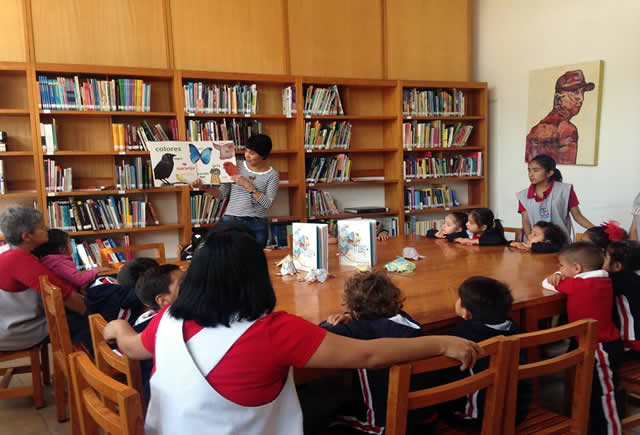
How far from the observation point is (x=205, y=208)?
470cm

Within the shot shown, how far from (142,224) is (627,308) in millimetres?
3740

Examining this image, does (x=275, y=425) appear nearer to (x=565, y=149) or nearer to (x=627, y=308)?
(x=627, y=308)

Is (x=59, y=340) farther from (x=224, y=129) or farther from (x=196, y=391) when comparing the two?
(x=224, y=129)

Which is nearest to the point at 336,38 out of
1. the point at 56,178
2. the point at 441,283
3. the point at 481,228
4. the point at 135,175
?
the point at 135,175

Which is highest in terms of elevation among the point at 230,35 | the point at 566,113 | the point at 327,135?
the point at 230,35

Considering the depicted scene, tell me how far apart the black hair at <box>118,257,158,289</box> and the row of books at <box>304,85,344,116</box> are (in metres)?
3.02

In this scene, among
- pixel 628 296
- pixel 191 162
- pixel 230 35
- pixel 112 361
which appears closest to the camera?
pixel 112 361

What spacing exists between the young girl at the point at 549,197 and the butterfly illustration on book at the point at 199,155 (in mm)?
2393

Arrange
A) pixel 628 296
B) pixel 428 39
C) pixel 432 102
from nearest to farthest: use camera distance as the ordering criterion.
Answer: pixel 628 296 < pixel 432 102 < pixel 428 39

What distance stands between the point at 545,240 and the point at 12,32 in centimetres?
434

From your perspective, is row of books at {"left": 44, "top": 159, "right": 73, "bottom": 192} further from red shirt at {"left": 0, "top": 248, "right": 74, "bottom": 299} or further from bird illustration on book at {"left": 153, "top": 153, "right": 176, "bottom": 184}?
red shirt at {"left": 0, "top": 248, "right": 74, "bottom": 299}

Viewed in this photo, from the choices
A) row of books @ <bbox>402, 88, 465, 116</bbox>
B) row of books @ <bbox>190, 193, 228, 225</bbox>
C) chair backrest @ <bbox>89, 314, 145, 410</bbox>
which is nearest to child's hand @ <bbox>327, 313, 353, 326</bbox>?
chair backrest @ <bbox>89, 314, 145, 410</bbox>

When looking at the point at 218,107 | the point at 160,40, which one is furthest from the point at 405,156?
the point at 160,40

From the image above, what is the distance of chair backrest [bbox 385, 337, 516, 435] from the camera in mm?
1209
